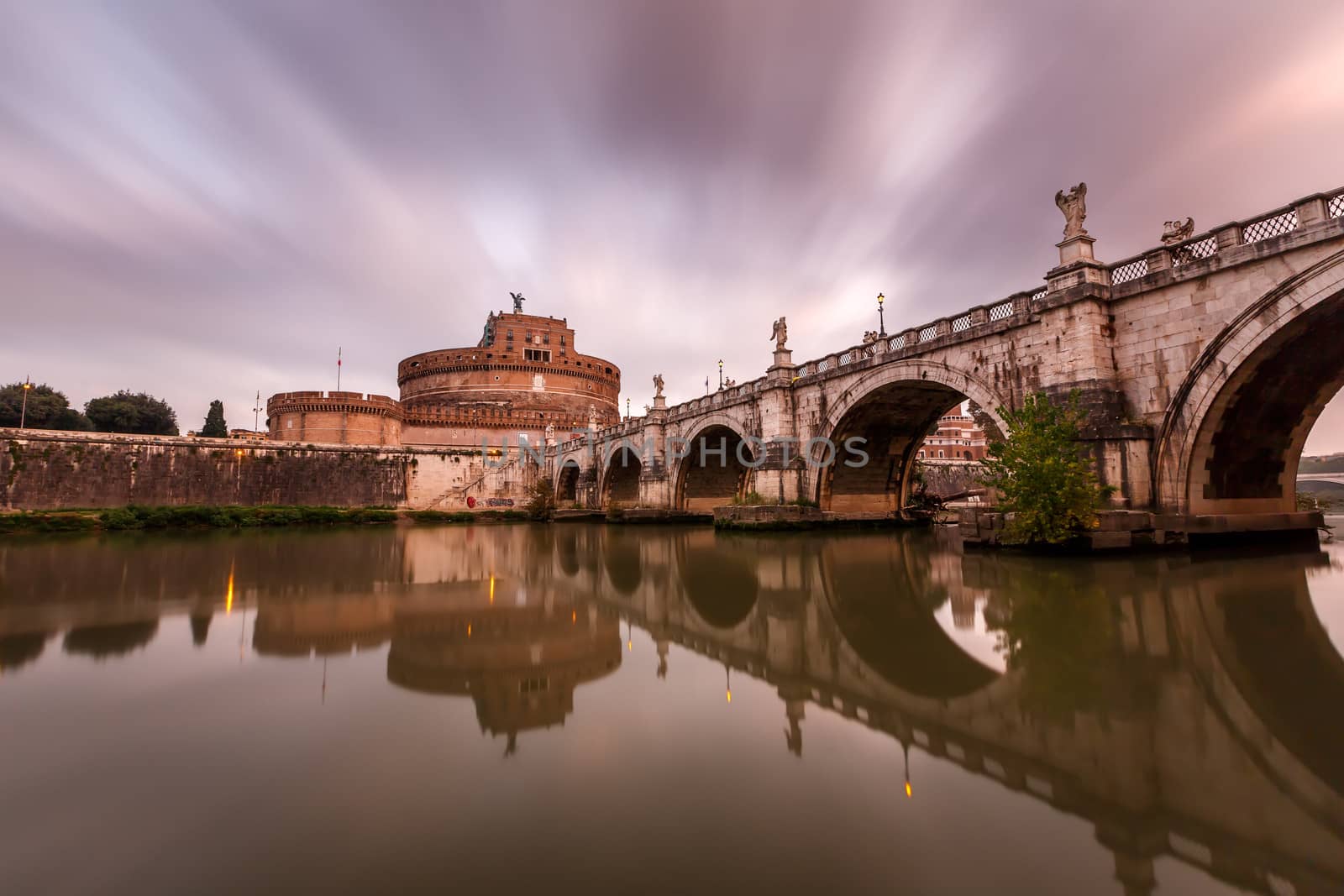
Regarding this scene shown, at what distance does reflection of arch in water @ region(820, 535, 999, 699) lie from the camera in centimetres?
500

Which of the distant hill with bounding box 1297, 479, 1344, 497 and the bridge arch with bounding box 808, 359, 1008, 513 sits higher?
the bridge arch with bounding box 808, 359, 1008, 513

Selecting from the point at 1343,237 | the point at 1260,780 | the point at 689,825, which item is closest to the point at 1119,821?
the point at 1260,780

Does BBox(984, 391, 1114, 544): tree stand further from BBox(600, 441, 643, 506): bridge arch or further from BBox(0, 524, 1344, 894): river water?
BBox(600, 441, 643, 506): bridge arch

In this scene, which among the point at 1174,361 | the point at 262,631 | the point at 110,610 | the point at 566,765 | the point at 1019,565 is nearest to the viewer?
the point at 566,765

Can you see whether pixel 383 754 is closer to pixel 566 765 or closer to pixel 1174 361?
pixel 566 765

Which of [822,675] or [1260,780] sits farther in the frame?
[822,675]

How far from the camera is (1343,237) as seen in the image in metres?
10.3

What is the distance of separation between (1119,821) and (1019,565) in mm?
9301

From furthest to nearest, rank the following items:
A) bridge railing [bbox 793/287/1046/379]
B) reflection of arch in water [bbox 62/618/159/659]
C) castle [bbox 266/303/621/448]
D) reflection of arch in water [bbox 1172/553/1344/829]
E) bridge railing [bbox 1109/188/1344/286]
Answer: castle [bbox 266/303/621/448] → bridge railing [bbox 793/287/1046/379] → bridge railing [bbox 1109/188/1344/286] → reflection of arch in water [bbox 62/618/159/659] → reflection of arch in water [bbox 1172/553/1344/829]

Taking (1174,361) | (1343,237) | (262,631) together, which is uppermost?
(1343,237)

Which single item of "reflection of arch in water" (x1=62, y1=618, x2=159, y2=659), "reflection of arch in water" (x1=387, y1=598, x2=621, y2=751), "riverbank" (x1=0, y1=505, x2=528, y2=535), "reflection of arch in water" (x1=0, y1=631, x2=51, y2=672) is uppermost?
"riverbank" (x1=0, y1=505, x2=528, y2=535)

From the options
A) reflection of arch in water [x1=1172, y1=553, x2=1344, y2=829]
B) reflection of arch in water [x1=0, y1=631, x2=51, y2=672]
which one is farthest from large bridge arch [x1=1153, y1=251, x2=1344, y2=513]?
reflection of arch in water [x1=0, y1=631, x2=51, y2=672]

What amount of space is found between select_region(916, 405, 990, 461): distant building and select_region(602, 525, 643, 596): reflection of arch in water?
5724cm

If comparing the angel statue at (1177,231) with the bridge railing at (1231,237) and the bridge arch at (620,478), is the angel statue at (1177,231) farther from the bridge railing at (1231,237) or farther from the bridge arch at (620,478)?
the bridge arch at (620,478)
